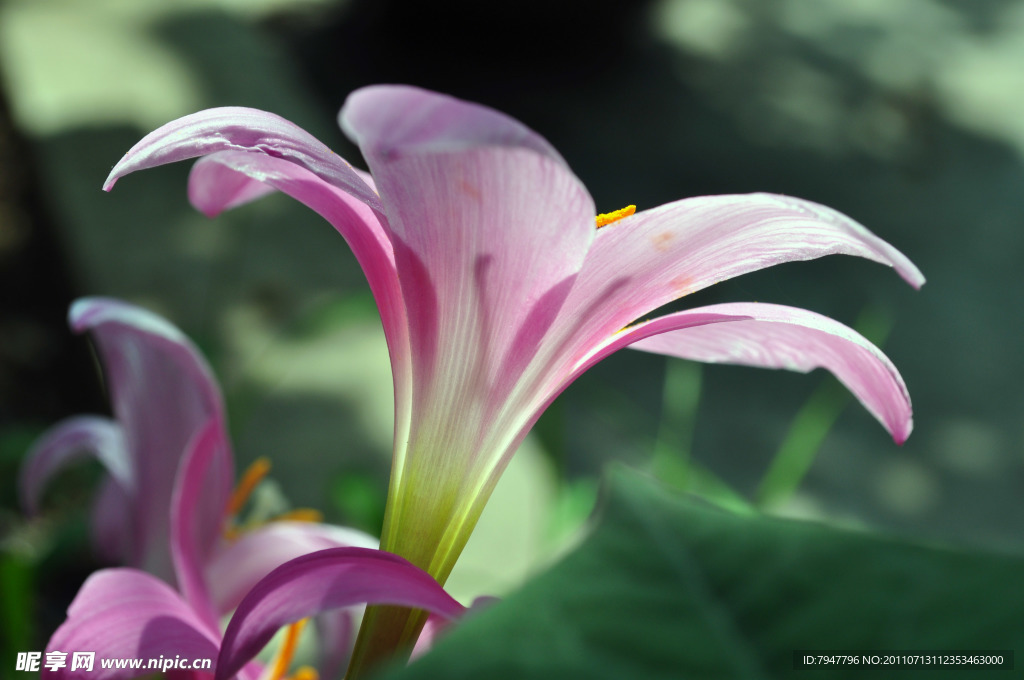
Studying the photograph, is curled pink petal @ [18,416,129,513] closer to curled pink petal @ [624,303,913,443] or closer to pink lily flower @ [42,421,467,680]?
pink lily flower @ [42,421,467,680]

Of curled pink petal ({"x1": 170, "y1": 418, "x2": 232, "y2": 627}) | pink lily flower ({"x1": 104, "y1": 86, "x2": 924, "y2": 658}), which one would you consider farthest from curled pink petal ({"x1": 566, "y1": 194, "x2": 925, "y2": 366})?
curled pink petal ({"x1": 170, "y1": 418, "x2": 232, "y2": 627})

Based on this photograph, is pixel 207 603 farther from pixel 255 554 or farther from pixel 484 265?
pixel 484 265

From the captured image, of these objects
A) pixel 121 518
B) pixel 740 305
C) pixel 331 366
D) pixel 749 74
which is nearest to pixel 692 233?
pixel 740 305

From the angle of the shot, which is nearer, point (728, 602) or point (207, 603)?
point (728, 602)

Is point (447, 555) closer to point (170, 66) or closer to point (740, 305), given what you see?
point (740, 305)

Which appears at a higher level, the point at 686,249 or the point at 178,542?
the point at 686,249

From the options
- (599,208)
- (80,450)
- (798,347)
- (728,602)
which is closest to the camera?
(728,602)

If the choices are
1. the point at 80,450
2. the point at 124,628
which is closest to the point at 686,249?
the point at 124,628

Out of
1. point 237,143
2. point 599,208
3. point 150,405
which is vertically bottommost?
point 599,208

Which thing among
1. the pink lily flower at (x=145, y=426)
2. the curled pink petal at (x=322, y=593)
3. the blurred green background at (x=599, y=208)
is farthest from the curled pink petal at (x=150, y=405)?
the blurred green background at (x=599, y=208)
